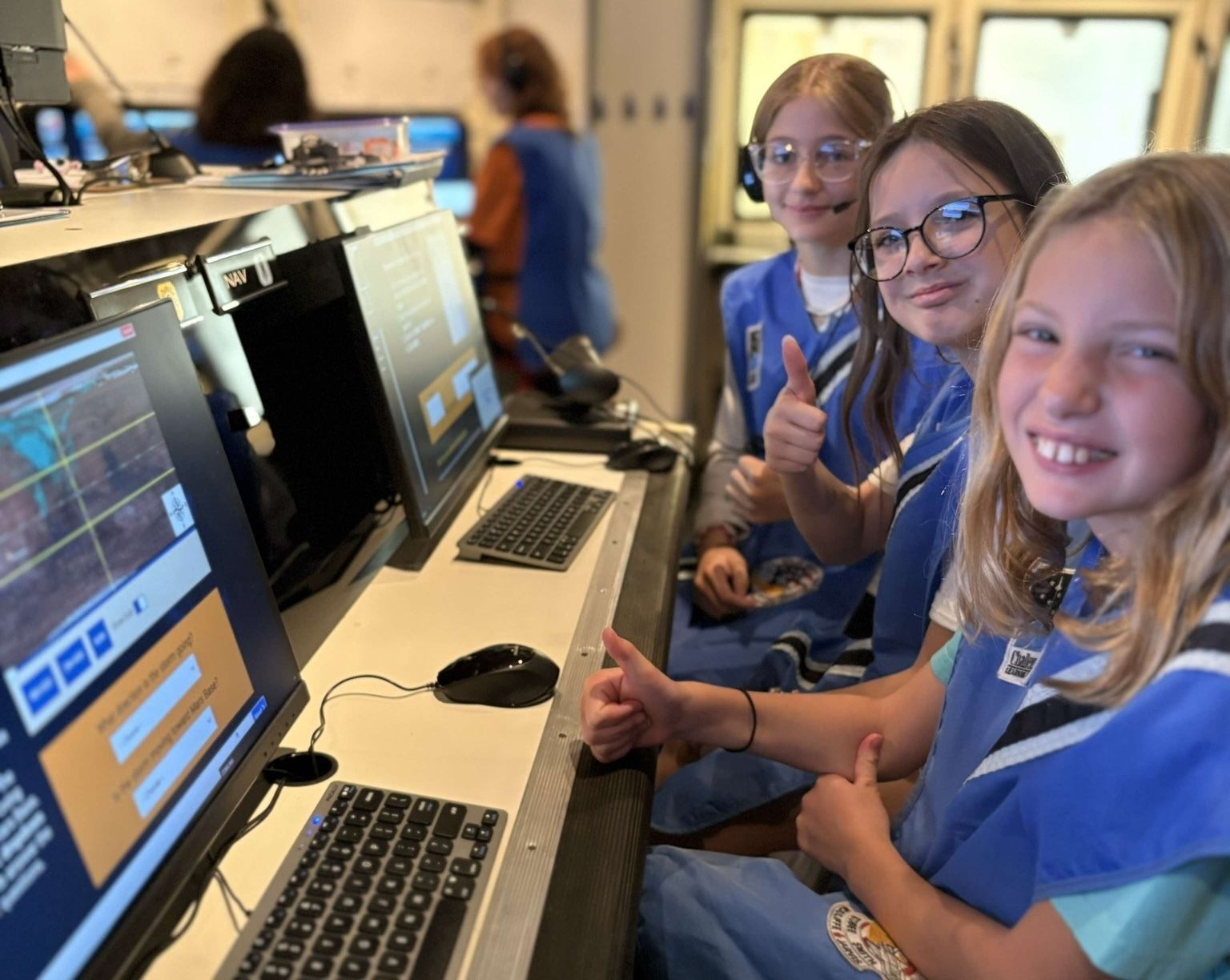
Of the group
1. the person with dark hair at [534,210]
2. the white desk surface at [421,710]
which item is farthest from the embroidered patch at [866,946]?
the person with dark hair at [534,210]

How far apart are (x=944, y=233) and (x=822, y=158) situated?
434mm

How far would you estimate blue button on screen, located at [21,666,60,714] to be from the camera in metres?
0.61

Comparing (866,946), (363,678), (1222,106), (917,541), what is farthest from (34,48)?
(1222,106)

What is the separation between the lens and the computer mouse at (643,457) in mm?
1665

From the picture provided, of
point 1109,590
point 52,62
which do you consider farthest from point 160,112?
point 1109,590

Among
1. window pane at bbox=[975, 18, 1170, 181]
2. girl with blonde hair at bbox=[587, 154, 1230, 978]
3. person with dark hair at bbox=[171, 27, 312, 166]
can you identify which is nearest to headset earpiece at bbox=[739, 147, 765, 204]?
girl with blonde hair at bbox=[587, 154, 1230, 978]

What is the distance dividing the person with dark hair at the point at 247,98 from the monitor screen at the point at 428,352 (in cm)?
147

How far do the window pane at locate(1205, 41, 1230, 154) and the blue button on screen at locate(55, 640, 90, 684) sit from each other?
3608 millimetres

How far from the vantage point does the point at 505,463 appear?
166cm

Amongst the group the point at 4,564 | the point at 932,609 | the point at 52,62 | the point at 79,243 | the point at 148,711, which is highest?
the point at 52,62

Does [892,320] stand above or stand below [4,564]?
below

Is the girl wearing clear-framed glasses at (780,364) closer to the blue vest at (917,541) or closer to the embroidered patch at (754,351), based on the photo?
the embroidered patch at (754,351)

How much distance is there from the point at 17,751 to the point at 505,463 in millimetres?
1094

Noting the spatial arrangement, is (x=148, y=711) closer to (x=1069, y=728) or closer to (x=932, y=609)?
(x=1069, y=728)
